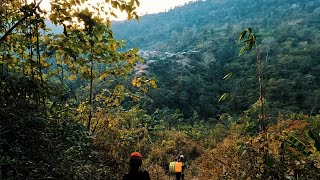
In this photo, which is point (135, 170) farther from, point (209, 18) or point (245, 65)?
point (209, 18)

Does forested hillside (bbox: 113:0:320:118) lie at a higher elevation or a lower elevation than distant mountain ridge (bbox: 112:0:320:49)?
lower

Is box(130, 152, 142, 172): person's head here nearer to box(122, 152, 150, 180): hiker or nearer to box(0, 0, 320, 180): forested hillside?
box(122, 152, 150, 180): hiker

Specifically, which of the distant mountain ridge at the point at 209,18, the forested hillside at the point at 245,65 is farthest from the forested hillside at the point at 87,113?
the distant mountain ridge at the point at 209,18

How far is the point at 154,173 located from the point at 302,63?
135 ft

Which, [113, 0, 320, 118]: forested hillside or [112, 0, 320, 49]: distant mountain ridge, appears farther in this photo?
[112, 0, 320, 49]: distant mountain ridge

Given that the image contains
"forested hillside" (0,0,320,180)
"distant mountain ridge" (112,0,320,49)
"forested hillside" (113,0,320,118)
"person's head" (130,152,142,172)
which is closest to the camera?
"forested hillside" (0,0,320,180)

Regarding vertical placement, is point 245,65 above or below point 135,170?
below

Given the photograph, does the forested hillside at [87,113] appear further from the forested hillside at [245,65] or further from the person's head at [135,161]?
the forested hillside at [245,65]

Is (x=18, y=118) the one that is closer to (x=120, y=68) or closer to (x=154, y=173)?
(x=120, y=68)

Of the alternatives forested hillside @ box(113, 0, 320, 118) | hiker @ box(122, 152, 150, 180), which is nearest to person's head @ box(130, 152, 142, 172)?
hiker @ box(122, 152, 150, 180)

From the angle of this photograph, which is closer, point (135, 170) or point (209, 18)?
point (135, 170)

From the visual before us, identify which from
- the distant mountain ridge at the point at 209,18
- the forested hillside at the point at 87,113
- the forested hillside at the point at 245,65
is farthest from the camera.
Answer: the distant mountain ridge at the point at 209,18

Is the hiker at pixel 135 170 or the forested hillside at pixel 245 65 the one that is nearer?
the hiker at pixel 135 170

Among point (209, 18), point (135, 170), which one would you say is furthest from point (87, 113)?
point (209, 18)
